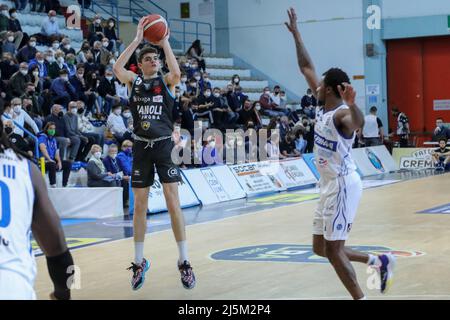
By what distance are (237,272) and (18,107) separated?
1016 cm

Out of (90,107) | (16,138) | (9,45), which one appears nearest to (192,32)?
(90,107)

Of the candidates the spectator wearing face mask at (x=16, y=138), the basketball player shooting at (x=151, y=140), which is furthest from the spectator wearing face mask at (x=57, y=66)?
the basketball player shooting at (x=151, y=140)

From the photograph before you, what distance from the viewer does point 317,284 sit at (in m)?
7.99

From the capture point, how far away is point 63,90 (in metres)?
20.6

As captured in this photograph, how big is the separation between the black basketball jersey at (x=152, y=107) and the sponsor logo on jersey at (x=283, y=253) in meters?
2.34

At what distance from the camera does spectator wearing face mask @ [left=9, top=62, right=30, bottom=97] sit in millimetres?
19359

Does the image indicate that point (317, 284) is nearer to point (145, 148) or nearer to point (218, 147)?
point (145, 148)

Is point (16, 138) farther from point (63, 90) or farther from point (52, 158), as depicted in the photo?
point (63, 90)

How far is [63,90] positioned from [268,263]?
12.4m

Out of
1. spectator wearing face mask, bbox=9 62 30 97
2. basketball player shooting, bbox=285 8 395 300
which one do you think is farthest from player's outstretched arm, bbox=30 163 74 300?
spectator wearing face mask, bbox=9 62 30 97

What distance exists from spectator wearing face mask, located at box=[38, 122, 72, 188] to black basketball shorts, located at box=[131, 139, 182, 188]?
30.3 ft

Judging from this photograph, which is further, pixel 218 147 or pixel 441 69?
pixel 441 69

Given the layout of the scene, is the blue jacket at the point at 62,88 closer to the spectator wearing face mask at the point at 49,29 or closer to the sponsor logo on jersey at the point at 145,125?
the spectator wearing face mask at the point at 49,29
